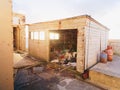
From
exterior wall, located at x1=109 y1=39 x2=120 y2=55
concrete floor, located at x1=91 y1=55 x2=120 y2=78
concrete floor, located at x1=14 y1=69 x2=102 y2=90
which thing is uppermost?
exterior wall, located at x1=109 y1=39 x2=120 y2=55

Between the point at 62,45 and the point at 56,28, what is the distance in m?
3.54

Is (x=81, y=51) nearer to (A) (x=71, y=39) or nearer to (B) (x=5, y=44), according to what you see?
(B) (x=5, y=44)

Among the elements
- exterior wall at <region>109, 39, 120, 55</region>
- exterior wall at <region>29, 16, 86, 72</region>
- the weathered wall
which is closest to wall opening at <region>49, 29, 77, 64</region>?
exterior wall at <region>29, 16, 86, 72</region>

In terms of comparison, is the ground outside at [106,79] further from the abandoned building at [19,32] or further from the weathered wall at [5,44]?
the abandoned building at [19,32]

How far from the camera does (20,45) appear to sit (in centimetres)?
1305

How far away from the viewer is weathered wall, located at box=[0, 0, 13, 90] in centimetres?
151

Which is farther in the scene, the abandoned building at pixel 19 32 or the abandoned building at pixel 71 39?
the abandoned building at pixel 19 32

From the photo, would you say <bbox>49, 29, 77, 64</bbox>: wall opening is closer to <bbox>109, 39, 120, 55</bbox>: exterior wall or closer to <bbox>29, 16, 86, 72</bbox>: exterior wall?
<bbox>29, 16, 86, 72</bbox>: exterior wall

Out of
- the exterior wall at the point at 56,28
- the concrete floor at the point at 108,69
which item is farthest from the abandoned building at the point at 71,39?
the concrete floor at the point at 108,69

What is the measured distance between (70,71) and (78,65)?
0.71 metres

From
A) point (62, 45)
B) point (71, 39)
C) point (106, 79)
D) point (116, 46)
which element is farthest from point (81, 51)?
point (116, 46)

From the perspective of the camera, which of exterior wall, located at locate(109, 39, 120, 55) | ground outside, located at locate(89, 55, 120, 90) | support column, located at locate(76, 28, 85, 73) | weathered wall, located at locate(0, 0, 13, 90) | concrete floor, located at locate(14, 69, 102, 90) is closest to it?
weathered wall, located at locate(0, 0, 13, 90)

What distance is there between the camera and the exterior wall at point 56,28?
519cm

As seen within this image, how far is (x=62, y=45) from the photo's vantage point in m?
9.90
